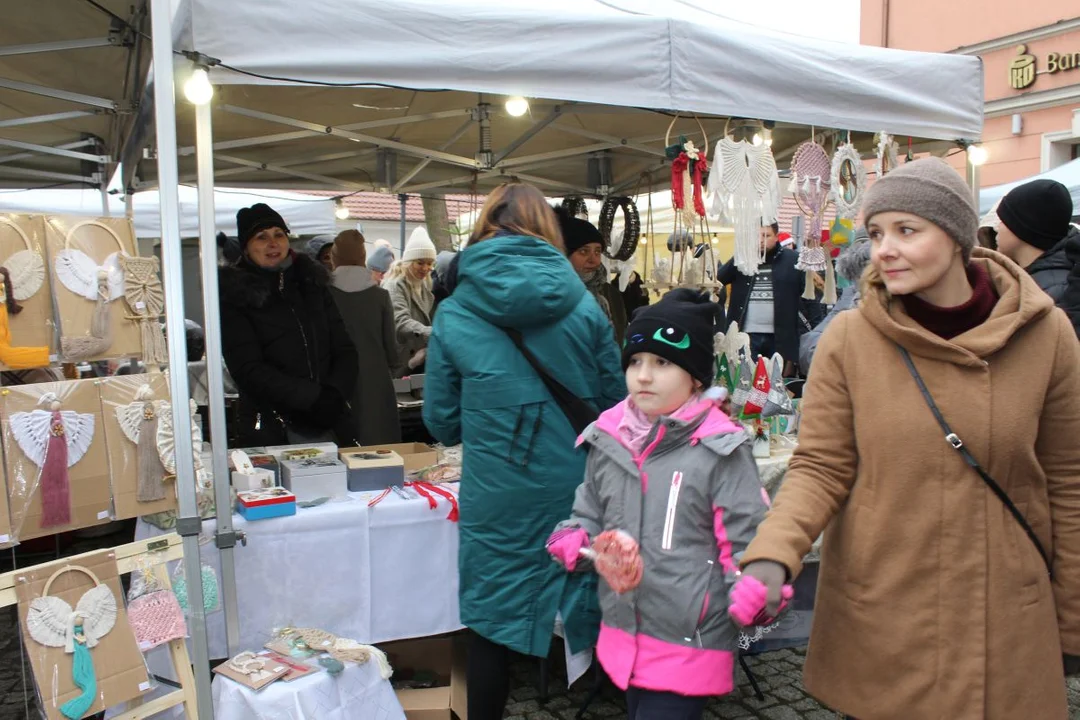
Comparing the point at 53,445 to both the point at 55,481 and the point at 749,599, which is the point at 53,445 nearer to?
the point at 55,481

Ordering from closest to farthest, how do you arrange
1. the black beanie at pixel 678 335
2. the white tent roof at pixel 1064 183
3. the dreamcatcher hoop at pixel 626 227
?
the black beanie at pixel 678 335
the dreamcatcher hoop at pixel 626 227
the white tent roof at pixel 1064 183

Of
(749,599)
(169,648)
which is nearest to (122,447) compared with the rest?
(169,648)

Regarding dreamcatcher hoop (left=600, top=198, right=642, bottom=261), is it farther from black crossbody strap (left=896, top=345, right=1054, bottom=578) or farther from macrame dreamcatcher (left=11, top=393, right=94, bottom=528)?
Result: black crossbody strap (left=896, top=345, right=1054, bottom=578)

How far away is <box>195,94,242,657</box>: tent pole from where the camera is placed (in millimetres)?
2299

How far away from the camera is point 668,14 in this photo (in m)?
2.84

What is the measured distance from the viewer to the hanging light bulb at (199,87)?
7.32 feet

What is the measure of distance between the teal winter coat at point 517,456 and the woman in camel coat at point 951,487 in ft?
2.90

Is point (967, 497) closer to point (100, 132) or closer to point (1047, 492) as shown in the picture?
point (1047, 492)

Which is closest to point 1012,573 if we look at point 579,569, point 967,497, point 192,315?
point 967,497

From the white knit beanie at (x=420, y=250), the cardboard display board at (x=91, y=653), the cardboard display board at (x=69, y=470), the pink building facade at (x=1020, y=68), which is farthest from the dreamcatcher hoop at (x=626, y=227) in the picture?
the pink building facade at (x=1020, y=68)

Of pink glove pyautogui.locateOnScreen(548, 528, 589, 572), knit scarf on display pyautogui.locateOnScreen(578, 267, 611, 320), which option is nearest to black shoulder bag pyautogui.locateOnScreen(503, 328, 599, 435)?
pink glove pyautogui.locateOnScreen(548, 528, 589, 572)

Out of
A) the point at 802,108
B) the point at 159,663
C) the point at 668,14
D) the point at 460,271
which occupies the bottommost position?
the point at 159,663

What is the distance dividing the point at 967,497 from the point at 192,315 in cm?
822

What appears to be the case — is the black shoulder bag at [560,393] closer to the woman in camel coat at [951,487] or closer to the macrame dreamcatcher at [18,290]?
the woman in camel coat at [951,487]
